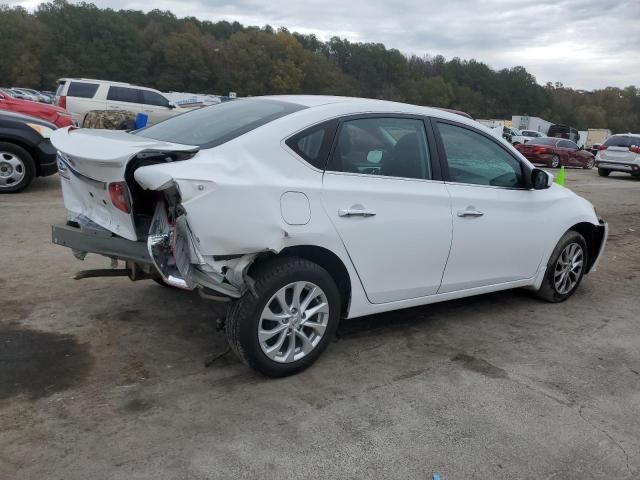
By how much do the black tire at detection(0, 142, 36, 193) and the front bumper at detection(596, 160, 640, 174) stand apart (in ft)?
60.5

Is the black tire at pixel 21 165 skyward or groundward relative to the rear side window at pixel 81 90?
groundward

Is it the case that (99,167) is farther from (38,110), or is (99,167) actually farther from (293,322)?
(38,110)

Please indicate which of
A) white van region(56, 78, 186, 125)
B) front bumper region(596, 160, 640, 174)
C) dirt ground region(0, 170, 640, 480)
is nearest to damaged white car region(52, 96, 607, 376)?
dirt ground region(0, 170, 640, 480)

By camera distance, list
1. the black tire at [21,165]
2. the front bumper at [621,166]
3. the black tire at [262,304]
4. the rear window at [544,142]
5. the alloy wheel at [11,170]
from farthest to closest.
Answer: the rear window at [544,142], the front bumper at [621,166], the alloy wheel at [11,170], the black tire at [21,165], the black tire at [262,304]

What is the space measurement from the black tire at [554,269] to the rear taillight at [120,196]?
3.65 m

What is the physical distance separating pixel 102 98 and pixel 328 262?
16.4 meters

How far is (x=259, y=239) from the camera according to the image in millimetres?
3209

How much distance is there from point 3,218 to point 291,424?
5.71m

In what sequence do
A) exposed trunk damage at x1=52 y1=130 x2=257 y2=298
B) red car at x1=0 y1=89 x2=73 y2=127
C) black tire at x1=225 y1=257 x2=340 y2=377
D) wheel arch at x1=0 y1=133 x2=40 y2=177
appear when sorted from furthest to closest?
red car at x1=0 y1=89 x2=73 y2=127, wheel arch at x1=0 y1=133 x2=40 y2=177, black tire at x1=225 y1=257 x2=340 y2=377, exposed trunk damage at x1=52 y1=130 x2=257 y2=298

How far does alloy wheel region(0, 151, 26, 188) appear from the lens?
860 cm

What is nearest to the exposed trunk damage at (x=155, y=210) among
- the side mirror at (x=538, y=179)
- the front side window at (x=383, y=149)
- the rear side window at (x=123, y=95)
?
the front side window at (x=383, y=149)

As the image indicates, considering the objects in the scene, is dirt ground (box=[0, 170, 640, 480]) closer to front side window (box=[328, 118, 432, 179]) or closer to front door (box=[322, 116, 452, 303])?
front door (box=[322, 116, 452, 303])

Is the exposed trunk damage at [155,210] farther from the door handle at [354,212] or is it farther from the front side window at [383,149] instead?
the front side window at [383,149]

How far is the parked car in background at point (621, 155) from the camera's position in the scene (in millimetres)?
19750
